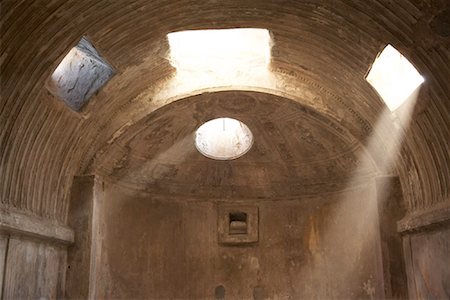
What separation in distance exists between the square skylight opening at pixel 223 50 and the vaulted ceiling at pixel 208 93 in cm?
45

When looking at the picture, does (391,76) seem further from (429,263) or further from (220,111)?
(220,111)

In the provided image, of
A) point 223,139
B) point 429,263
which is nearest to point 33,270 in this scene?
point 223,139

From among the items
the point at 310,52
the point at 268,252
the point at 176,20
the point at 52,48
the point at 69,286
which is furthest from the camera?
the point at 268,252

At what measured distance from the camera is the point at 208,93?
37.7 ft

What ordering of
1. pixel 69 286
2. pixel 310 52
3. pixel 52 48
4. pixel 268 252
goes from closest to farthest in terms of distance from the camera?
pixel 52 48 → pixel 310 52 → pixel 69 286 → pixel 268 252

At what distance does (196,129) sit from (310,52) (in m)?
4.04

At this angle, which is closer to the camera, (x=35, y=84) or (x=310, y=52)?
(x=35, y=84)

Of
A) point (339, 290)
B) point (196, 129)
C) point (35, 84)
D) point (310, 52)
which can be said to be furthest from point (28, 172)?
point (339, 290)

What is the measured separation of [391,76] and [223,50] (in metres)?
3.70

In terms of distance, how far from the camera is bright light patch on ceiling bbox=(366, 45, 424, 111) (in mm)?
9805

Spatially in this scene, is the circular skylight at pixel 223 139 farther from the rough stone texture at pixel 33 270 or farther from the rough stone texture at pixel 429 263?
the rough stone texture at pixel 429 263

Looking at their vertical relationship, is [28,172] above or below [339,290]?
above

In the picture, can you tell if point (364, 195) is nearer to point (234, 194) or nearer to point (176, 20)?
point (234, 194)

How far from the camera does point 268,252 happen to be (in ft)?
46.2
